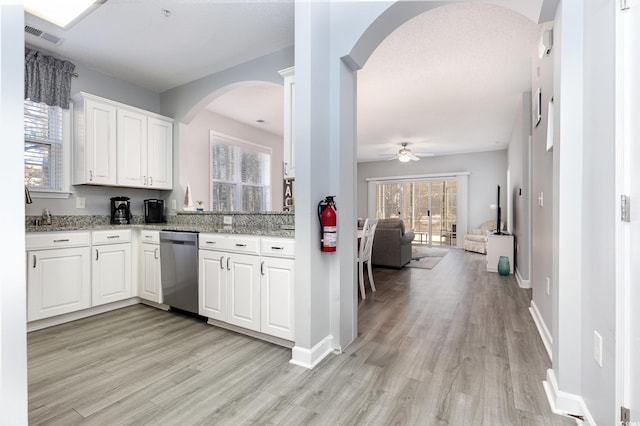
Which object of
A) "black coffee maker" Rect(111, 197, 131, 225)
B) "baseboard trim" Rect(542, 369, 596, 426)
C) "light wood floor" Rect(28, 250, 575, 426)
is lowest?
"light wood floor" Rect(28, 250, 575, 426)

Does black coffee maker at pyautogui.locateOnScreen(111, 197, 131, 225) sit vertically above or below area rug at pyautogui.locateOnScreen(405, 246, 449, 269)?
above

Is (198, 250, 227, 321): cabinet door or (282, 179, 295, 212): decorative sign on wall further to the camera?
(282, 179, 295, 212): decorative sign on wall

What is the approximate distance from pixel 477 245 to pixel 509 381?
249 inches

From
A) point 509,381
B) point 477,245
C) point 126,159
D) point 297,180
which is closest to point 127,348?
point 297,180

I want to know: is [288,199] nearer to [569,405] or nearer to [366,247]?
[366,247]

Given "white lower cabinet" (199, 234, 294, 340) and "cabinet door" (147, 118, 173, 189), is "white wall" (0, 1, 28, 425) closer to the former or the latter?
"white lower cabinet" (199, 234, 294, 340)

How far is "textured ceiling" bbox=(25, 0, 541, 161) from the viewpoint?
101 inches

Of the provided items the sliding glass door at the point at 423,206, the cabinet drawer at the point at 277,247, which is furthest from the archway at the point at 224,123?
the sliding glass door at the point at 423,206

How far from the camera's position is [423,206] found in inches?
367

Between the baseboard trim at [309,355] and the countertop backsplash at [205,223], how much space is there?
0.81 meters

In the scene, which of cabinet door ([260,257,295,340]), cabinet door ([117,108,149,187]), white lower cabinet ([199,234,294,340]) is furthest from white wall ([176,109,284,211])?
cabinet door ([260,257,295,340])

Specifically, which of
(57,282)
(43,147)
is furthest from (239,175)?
(57,282)

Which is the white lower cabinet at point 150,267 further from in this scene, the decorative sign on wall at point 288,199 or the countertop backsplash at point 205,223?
the decorative sign on wall at point 288,199

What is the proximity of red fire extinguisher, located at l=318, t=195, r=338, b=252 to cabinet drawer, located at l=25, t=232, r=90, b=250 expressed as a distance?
2.49 meters
